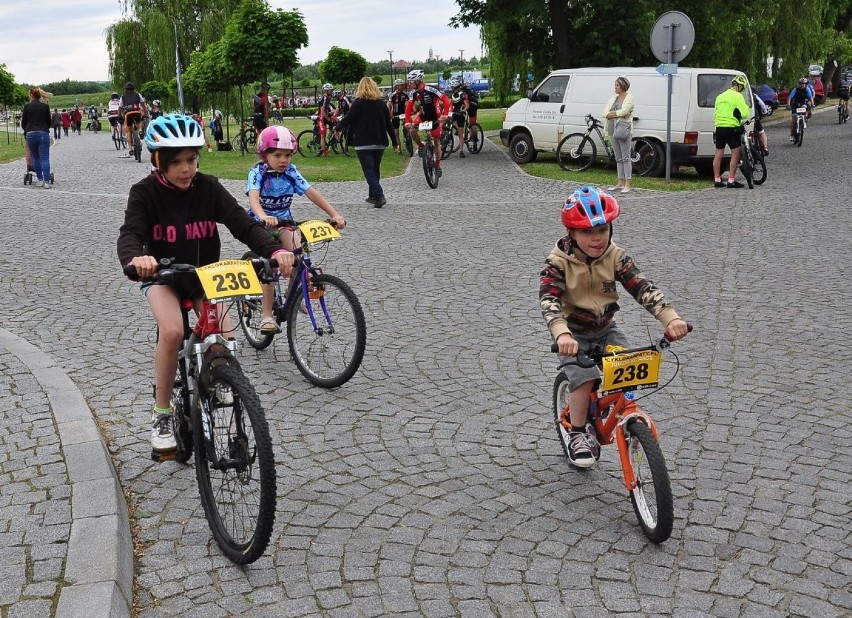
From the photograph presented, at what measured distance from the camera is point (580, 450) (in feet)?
16.0

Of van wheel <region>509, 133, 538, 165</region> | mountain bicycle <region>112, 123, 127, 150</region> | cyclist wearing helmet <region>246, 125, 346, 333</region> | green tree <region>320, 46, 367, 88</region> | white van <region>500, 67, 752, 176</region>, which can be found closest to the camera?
cyclist wearing helmet <region>246, 125, 346, 333</region>

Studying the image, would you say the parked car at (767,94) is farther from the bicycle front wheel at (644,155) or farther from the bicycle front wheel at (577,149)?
the bicycle front wheel at (644,155)

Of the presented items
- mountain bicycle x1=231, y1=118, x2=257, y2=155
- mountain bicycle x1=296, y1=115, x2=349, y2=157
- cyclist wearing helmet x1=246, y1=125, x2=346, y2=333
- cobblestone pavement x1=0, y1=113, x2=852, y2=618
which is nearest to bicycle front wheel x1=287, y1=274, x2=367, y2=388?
cobblestone pavement x1=0, y1=113, x2=852, y2=618

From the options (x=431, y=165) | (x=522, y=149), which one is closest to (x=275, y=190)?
(x=431, y=165)

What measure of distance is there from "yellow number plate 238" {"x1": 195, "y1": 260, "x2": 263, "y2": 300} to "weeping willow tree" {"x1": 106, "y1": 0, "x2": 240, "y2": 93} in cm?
4556

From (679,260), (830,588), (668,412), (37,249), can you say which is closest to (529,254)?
(679,260)

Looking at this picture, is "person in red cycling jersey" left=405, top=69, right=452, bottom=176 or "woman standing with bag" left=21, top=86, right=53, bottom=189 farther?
"person in red cycling jersey" left=405, top=69, right=452, bottom=176

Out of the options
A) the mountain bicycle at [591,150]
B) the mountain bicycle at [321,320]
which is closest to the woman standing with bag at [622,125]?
the mountain bicycle at [591,150]

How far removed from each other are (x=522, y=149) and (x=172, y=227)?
710 inches

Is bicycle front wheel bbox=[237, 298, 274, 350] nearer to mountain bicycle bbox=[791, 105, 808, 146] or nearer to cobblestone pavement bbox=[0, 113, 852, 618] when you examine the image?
cobblestone pavement bbox=[0, 113, 852, 618]

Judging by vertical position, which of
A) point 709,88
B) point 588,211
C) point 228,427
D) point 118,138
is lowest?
point 228,427

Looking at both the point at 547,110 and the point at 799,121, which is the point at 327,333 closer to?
the point at 547,110

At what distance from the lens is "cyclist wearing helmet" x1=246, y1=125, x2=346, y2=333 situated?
6996 mm

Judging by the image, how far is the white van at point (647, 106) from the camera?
59.6 ft
